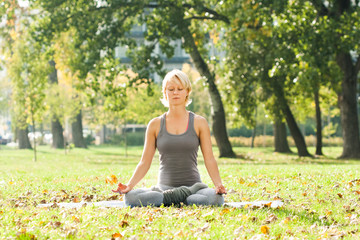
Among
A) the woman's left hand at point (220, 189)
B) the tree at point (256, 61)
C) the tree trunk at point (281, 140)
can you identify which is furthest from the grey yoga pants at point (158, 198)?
the tree trunk at point (281, 140)

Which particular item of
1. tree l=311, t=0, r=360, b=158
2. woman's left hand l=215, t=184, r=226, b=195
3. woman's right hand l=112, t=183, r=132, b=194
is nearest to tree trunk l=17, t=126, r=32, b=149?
tree l=311, t=0, r=360, b=158

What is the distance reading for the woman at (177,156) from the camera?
19.5 feet

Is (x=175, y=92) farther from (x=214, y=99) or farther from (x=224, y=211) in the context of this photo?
(x=214, y=99)

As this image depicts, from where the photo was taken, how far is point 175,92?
592 centimetres

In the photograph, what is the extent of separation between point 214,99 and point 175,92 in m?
16.5

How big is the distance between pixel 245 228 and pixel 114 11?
16492 mm

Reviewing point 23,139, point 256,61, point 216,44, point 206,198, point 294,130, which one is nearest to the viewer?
point 206,198

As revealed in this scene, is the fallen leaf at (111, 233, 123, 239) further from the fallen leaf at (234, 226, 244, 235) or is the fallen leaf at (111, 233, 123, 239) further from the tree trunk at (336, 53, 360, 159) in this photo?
the tree trunk at (336, 53, 360, 159)

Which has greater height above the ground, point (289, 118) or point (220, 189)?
point (289, 118)

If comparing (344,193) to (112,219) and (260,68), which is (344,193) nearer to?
(112,219)

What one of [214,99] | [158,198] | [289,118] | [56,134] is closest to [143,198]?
[158,198]

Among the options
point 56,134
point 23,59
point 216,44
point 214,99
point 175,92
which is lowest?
point 56,134

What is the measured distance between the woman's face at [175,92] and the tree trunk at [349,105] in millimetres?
15539

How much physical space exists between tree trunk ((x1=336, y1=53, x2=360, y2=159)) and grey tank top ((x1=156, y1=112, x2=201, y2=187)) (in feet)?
50.5
